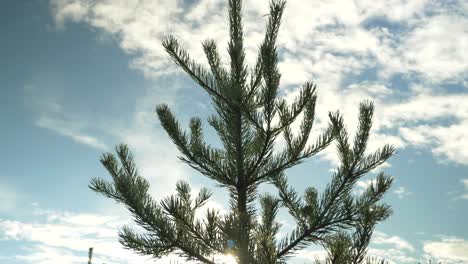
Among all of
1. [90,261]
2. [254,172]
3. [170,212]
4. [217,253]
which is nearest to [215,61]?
[254,172]

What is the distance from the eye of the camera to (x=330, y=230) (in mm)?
5430

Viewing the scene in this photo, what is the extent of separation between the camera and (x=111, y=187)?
18.3 feet

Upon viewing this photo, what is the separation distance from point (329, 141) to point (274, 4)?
74.6 inches

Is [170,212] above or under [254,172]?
under

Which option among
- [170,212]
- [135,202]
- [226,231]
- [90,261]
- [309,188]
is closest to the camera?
[226,231]

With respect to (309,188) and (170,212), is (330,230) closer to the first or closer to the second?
(309,188)

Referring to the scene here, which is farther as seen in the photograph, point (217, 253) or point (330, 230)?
point (330, 230)

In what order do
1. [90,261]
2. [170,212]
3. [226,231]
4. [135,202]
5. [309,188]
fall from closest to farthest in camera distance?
1. [226,231]
2. [170,212]
3. [135,202]
4. [309,188]
5. [90,261]

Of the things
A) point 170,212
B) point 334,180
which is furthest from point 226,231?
point 334,180

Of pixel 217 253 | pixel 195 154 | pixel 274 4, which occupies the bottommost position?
pixel 217 253

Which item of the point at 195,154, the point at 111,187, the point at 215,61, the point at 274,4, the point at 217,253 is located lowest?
the point at 217,253

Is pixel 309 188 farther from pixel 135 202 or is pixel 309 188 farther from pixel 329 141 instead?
pixel 135 202

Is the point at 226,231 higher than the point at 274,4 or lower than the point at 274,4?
lower

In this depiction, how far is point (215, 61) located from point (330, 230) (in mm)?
2707
